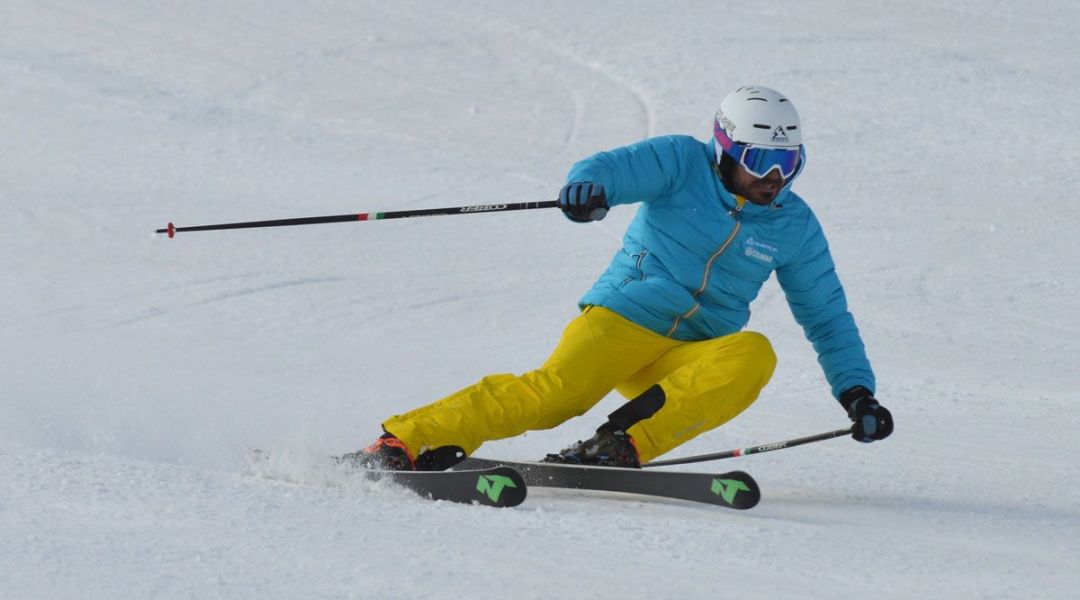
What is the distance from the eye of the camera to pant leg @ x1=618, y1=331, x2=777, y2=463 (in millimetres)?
4527

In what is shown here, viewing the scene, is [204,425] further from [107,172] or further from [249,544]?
[107,172]

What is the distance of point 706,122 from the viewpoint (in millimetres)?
11961

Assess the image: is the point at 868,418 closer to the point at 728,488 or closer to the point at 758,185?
the point at 728,488

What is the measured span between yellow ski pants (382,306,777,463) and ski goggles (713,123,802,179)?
1.77ft

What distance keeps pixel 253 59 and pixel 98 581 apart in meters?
11.0

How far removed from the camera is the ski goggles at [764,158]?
4.69 m

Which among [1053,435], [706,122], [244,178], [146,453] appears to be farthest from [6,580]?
[706,122]

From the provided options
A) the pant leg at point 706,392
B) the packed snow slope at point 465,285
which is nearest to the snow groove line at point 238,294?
the packed snow slope at point 465,285

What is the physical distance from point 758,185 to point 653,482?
105 cm

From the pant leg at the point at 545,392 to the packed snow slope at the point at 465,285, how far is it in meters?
0.27

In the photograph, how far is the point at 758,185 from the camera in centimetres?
472

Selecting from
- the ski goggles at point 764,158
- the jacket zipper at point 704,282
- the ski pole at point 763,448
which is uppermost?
the ski goggles at point 764,158

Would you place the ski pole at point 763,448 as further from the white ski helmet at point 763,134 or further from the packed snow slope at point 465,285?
the white ski helmet at point 763,134

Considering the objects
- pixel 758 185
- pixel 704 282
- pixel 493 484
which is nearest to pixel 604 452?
pixel 493 484
